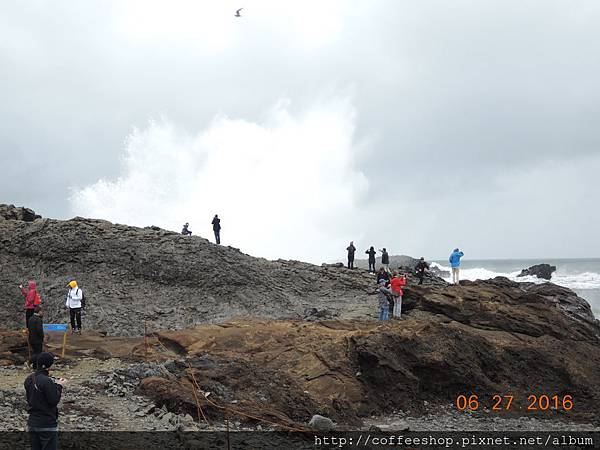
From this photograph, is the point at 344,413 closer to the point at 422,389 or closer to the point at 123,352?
the point at 422,389

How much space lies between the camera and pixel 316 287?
79.9 ft

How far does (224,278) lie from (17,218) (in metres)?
12.6

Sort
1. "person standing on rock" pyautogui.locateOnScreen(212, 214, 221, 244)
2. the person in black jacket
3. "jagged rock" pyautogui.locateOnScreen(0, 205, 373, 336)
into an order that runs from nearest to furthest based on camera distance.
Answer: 1. the person in black jacket
2. "jagged rock" pyautogui.locateOnScreen(0, 205, 373, 336)
3. "person standing on rock" pyautogui.locateOnScreen(212, 214, 221, 244)

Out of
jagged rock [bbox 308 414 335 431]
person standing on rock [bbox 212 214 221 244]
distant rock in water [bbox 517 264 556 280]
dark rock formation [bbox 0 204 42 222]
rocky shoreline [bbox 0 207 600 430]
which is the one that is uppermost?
dark rock formation [bbox 0 204 42 222]

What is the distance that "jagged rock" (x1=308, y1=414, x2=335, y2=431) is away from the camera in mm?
10600

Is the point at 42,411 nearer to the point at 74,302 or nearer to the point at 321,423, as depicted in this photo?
the point at 321,423

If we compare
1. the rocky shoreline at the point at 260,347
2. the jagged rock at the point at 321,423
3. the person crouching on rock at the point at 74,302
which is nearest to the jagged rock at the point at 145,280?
the rocky shoreline at the point at 260,347

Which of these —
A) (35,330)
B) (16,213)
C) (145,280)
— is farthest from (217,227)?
(35,330)

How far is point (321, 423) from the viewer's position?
1066 centimetres

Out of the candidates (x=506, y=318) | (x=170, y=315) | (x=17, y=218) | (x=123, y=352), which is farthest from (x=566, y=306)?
(x=17, y=218)

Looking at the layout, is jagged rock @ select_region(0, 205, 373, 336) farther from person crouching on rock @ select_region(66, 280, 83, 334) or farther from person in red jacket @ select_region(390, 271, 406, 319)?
person in red jacket @ select_region(390, 271, 406, 319)

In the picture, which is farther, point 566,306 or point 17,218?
point 17,218

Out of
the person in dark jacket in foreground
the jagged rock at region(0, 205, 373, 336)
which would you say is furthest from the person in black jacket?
the person in dark jacket in foreground

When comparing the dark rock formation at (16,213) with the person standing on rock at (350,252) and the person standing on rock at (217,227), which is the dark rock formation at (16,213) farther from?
the person standing on rock at (350,252)
